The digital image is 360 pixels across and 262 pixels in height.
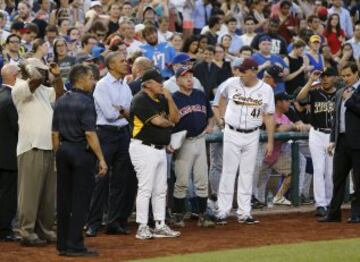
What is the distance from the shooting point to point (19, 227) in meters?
12.2

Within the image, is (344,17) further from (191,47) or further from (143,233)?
(143,233)

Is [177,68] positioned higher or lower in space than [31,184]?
higher

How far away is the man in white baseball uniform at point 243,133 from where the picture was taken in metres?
14.1

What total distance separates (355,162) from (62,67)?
4.59 meters

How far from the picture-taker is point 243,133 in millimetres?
14094

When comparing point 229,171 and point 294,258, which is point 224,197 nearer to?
point 229,171

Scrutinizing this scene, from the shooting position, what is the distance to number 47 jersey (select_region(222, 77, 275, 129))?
46.1 ft

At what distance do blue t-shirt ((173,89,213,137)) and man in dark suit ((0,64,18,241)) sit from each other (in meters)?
2.24

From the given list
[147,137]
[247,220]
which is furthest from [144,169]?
[247,220]

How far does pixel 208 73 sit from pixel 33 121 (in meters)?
6.10

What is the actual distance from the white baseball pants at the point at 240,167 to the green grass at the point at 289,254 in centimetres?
218

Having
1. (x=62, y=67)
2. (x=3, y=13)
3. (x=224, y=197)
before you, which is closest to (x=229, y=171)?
(x=224, y=197)

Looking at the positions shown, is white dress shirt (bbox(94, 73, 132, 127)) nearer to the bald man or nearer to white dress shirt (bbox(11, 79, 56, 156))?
the bald man

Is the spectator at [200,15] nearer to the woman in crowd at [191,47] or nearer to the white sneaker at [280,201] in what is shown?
the woman in crowd at [191,47]
